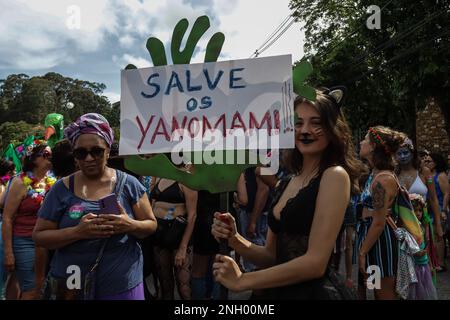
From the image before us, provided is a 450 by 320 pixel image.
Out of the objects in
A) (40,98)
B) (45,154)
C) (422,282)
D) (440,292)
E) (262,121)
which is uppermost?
(40,98)

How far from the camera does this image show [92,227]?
6.36 feet

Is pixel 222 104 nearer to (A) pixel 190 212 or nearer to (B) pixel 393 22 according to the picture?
(A) pixel 190 212

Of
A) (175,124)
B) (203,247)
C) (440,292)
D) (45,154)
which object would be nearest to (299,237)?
(175,124)

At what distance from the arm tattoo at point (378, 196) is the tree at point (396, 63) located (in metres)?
8.56

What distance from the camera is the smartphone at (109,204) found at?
1.97m

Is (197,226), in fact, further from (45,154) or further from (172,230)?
(45,154)

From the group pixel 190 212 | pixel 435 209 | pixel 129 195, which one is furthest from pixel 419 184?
pixel 129 195

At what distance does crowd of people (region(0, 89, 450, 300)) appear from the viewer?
5.17ft

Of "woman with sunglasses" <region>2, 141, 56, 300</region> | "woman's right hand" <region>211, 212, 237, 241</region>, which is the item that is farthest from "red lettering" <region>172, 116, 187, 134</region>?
"woman with sunglasses" <region>2, 141, 56, 300</region>

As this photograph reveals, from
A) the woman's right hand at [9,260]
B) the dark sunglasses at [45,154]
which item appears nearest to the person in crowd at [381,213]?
the dark sunglasses at [45,154]

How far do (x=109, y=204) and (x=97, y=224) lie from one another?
10cm

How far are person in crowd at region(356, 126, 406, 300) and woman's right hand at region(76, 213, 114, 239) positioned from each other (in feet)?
5.88

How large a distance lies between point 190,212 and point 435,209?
307 cm

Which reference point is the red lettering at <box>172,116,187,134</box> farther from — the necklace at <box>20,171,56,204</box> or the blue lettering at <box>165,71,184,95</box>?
the necklace at <box>20,171,56,204</box>
